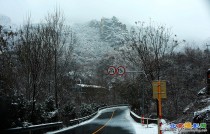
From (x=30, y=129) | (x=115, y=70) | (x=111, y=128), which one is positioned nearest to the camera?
(x=30, y=129)

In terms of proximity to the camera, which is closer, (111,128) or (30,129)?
(30,129)

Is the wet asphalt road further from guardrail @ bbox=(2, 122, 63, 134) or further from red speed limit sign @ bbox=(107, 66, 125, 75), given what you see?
red speed limit sign @ bbox=(107, 66, 125, 75)

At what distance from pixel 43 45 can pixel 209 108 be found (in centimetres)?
2236

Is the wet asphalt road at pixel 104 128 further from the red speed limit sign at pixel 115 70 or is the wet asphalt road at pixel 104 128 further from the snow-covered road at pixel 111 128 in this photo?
the red speed limit sign at pixel 115 70

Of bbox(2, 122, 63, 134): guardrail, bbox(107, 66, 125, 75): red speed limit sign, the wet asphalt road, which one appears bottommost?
the wet asphalt road

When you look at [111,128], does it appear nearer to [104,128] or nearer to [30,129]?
[104,128]

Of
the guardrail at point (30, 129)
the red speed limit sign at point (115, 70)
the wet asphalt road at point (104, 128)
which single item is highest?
the red speed limit sign at point (115, 70)

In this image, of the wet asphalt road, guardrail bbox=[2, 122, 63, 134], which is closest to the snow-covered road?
the wet asphalt road

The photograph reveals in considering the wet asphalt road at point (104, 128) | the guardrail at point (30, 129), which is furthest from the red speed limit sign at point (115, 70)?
the guardrail at point (30, 129)

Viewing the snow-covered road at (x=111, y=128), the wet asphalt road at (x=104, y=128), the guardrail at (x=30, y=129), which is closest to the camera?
the guardrail at (x=30, y=129)

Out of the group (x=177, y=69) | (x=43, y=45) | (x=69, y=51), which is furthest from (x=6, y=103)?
(x=177, y=69)

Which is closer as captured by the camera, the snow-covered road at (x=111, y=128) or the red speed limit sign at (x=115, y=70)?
the red speed limit sign at (x=115, y=70)

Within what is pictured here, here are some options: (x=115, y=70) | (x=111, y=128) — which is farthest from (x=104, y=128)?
(x=115, y=70)

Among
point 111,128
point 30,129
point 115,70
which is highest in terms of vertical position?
point 115,70
